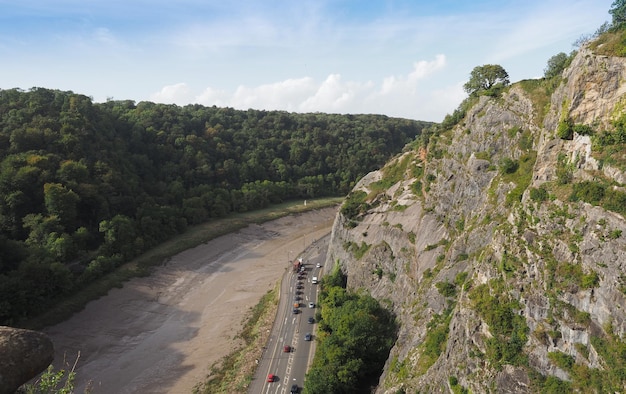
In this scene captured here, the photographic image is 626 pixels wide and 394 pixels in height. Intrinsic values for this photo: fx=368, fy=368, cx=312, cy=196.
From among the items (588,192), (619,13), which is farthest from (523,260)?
(619,13)

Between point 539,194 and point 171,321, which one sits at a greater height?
point 539,194

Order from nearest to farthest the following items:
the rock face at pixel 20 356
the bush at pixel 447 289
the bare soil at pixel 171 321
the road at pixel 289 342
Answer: the rock face at pixel 20 356 → the bush at pixel 447 289 → the road at pixel 289 342 → the bare soil at pixel 171 321

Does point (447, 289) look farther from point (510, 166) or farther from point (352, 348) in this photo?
point (510, 166)

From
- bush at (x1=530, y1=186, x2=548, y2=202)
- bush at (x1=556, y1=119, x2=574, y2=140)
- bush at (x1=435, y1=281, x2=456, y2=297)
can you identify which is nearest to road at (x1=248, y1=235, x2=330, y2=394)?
bush at (x1=435, y1=281, x2=456, y2=297)

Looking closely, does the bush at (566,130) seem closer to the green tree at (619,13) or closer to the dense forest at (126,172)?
the green tree at (619,13)

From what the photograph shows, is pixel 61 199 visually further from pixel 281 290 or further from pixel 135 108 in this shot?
pixel 135 108

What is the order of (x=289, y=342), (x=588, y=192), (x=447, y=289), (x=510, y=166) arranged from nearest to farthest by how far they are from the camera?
(x=588, y=192)
(x=447, y=289)
(x=510, y=166)
(x=289, y=342)

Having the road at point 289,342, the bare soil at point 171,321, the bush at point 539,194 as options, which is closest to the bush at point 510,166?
the bush at point 539,194
